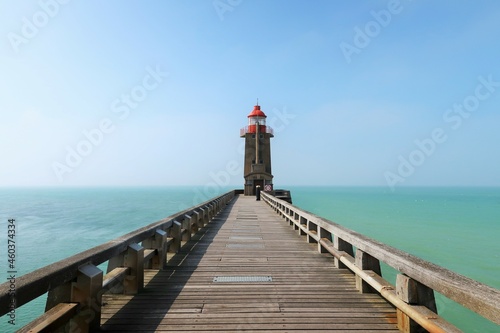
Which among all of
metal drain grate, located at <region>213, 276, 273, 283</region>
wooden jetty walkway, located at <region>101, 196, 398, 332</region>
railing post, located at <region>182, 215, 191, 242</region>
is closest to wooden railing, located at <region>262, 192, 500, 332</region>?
wooden jetty walkway, located at <region>101, 196, 398, 332</region>

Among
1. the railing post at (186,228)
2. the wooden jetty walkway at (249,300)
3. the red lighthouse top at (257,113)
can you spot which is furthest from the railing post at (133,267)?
the red lighthouse top at (257,113)

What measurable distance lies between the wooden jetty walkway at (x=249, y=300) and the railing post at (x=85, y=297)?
33cm

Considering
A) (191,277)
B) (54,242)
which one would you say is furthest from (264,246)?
(54,242)

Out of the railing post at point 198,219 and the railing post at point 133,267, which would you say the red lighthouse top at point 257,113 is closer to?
the railing post at point 198,219

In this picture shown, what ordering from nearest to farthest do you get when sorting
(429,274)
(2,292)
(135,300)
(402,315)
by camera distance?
(2,292) → (429,274) → (402,315) → (135,300)

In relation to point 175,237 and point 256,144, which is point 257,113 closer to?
point 256,144

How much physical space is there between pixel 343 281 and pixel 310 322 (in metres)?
1.79

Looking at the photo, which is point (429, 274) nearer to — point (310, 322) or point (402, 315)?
point (402, 315)

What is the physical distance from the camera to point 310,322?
3.46 meters

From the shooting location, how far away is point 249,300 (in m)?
4.17

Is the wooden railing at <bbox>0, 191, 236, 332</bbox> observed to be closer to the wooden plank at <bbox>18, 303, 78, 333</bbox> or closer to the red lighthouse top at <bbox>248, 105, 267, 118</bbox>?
the wooden plank at <bbox>18, 303, 78, 333</bbox>

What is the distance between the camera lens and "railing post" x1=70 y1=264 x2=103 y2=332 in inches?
116

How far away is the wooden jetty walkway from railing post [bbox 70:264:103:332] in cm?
33

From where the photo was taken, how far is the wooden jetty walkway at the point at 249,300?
3396 millimetres
